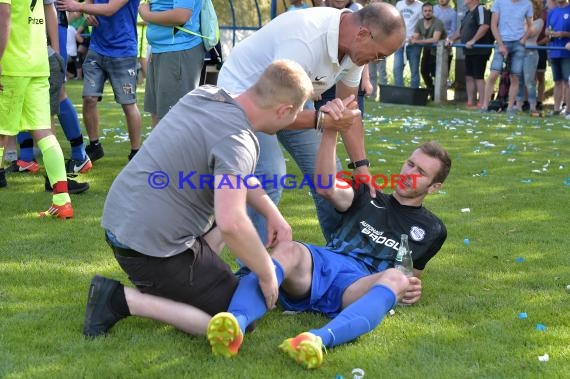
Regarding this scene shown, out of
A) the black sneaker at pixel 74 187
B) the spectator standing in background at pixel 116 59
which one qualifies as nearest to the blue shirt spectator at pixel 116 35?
the spectator standing in background at pixel 116 59

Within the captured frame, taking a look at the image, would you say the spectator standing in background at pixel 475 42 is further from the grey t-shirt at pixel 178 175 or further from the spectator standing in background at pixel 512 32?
the grey t-shirt at pixel 178 175

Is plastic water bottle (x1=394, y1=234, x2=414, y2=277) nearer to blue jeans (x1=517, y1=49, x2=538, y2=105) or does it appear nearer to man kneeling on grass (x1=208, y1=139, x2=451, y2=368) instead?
man kneeling on grass (x1=208, y1=139, x2=451, y2=368)

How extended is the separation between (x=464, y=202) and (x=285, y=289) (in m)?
2.99

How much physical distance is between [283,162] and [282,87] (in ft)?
3.34

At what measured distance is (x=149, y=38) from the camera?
278 inches

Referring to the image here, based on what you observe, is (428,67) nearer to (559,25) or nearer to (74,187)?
(559,25)

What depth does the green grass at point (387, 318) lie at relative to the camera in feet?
10.6

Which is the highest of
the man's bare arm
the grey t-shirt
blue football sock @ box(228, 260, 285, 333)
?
the man's bare arm

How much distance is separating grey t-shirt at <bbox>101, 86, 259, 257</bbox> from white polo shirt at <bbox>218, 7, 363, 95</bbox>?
66 cm

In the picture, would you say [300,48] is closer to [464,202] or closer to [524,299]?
[524,299]

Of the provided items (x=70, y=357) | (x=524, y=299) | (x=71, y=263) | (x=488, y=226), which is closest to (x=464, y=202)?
(x=488, y=226)

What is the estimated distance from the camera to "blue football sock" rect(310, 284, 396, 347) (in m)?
3.37

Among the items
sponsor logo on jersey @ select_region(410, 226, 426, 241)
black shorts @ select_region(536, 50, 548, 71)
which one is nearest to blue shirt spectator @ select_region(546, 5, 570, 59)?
black shorts @ select_region(536, 50, 548, 71)

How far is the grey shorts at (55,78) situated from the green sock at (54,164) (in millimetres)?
1195
